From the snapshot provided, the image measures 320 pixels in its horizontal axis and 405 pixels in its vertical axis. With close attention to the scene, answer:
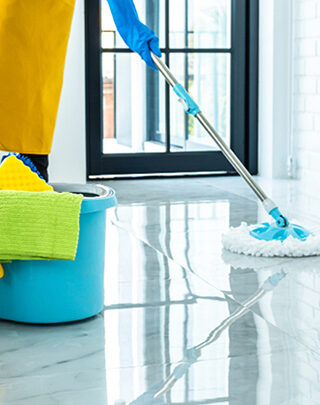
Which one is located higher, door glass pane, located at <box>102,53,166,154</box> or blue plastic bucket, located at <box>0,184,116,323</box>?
door glass pane, located at <box>102,53,166,154</box>

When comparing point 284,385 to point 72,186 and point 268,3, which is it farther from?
point 268,3

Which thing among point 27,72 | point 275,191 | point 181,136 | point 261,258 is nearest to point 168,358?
point 27,72

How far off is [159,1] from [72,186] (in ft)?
8.69

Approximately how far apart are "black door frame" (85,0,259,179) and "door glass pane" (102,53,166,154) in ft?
0.12

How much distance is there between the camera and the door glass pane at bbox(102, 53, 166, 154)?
4512 millimetres

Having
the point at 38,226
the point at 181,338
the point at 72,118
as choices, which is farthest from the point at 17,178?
the point at 72,118

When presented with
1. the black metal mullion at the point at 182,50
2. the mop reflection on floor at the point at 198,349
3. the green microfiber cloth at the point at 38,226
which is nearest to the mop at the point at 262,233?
the mop reflection on floor at the point at 198,349

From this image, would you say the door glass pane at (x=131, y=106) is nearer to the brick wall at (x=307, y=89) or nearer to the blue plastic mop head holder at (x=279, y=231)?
the brick wall at (x=307, y=89)

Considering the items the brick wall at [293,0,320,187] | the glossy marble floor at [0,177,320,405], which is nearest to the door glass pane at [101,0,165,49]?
the brick wall at [293,0,320,187]

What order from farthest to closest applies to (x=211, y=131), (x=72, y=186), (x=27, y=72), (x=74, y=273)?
(x=211, y=131) < (x=72, y=186) < (x=74, y=273) < (x=27, y=72)

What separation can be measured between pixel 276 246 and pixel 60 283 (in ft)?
3.07

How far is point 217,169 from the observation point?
470 cm

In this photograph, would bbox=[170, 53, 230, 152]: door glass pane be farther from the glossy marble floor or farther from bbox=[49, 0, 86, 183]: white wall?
the glossy marble floor

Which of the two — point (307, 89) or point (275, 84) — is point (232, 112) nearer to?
point (275, 84)
